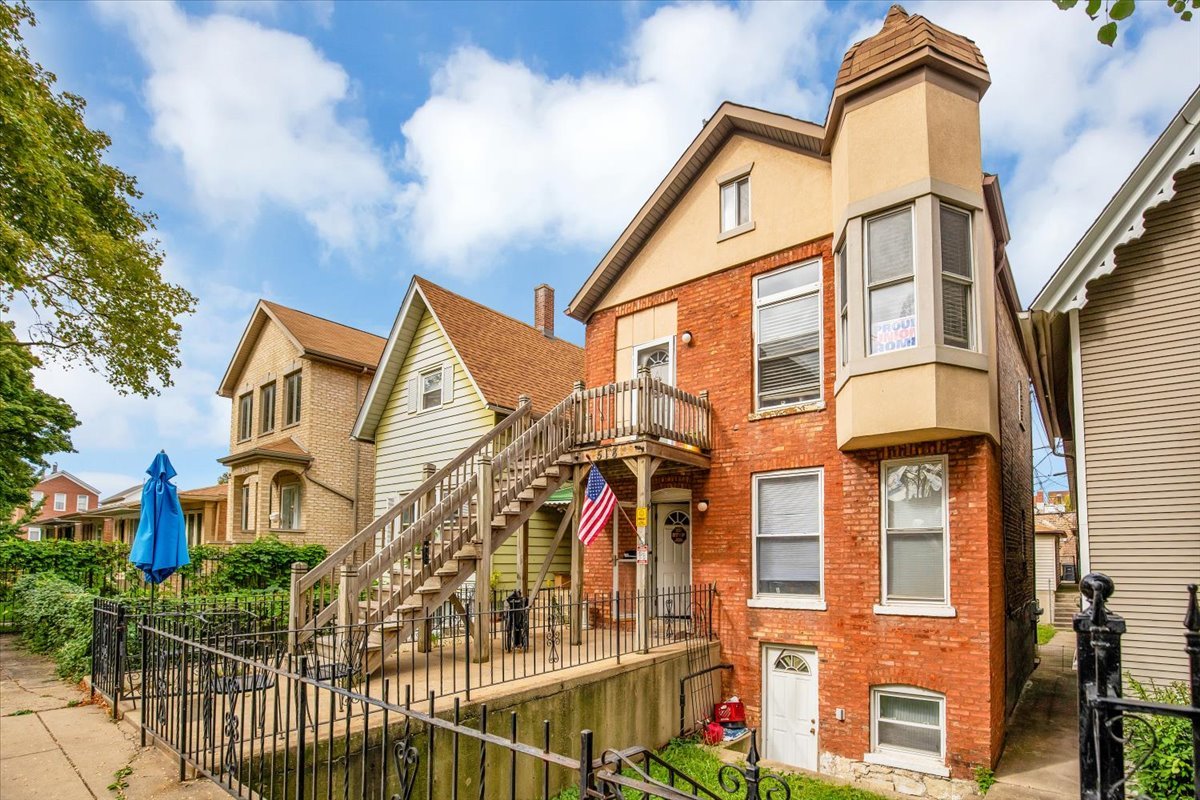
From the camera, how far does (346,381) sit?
23766mm

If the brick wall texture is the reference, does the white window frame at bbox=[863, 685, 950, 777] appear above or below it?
below

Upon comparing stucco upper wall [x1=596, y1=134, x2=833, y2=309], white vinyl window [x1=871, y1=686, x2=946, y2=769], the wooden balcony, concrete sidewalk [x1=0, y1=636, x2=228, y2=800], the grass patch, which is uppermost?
stucco upper wall [x1=596, y1=134, x2=833, y2=309]

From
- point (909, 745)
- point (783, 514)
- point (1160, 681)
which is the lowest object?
point (909, 745)

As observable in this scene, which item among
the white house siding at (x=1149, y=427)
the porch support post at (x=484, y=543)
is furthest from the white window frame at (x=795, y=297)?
the porch support post at (x=484, y=543)

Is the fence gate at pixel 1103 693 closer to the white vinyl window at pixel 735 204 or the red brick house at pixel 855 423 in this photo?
the red brick house at pixel 855 423

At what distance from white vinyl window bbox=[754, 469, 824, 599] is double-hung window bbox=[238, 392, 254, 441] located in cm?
2111

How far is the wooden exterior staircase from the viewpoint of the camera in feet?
30.8

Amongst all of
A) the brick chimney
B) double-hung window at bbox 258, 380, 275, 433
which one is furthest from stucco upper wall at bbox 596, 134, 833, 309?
double-hung window at bbox 258, 380, 275, 433

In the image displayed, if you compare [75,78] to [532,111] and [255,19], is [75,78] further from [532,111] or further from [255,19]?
[532,111]

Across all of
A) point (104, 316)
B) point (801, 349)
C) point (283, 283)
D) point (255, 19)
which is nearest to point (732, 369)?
point (801, 349)

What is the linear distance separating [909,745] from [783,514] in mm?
3664

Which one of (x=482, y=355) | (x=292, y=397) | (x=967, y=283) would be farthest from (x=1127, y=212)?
(x=292, y=397)

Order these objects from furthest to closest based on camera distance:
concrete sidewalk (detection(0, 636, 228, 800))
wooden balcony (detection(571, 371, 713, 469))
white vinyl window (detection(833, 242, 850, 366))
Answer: wooden balcony (detection(571, 371, 713, 469))
white vinyl window (detection(833, 242, 850, 366))
concrete sidewalk (detection(0, 636, 228, 800))

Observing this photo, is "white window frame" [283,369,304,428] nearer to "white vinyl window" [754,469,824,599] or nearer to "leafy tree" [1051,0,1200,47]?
"white vinyl window" [754,469,824,599]
